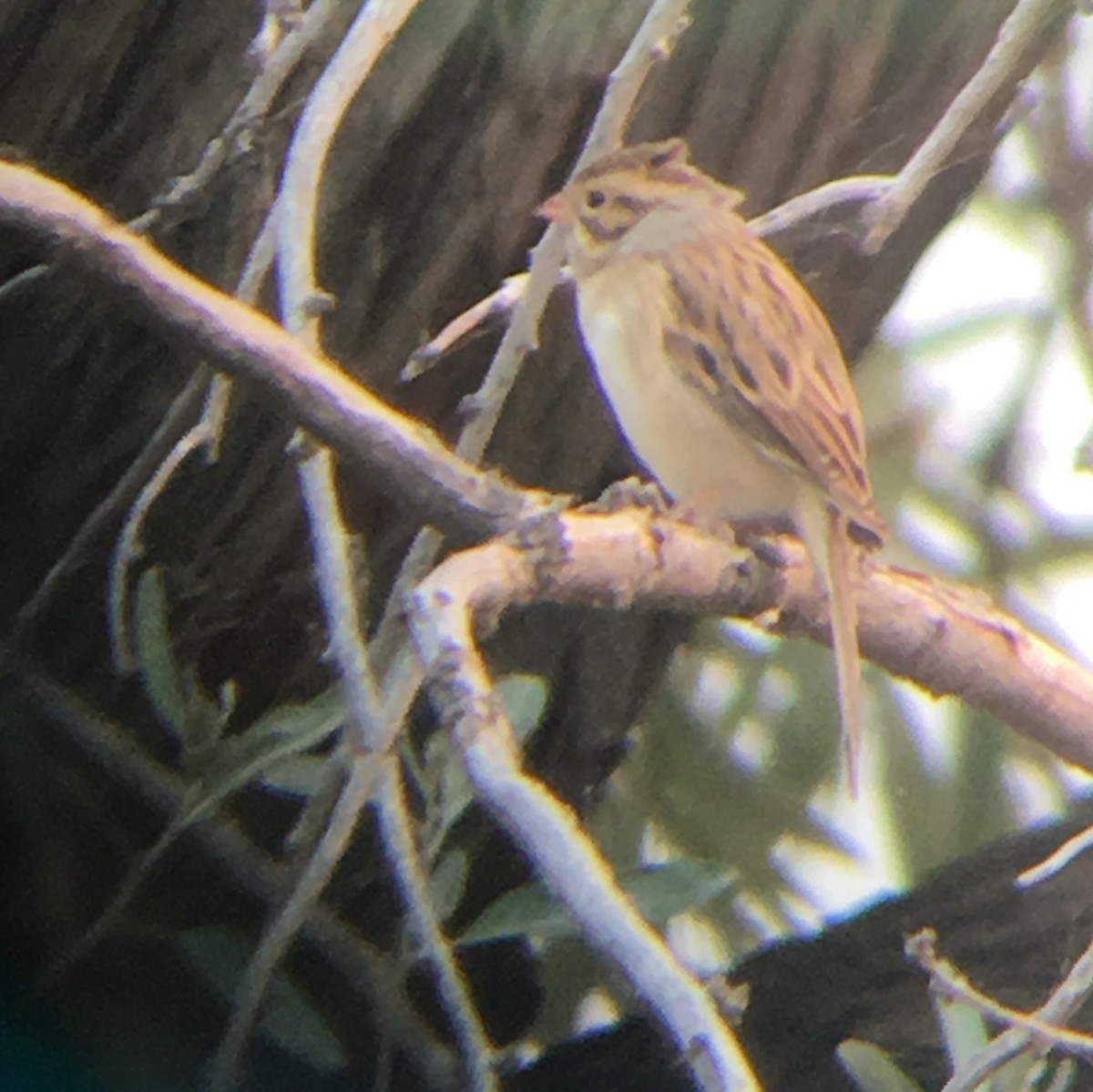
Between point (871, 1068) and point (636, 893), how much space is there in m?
0.15

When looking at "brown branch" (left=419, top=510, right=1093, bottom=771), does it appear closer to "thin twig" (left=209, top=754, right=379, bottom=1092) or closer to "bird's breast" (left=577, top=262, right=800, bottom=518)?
"bird's breast" (left=577, top=262, right=800, bottom=518)

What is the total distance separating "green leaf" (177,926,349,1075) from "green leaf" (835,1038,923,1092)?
27 cm

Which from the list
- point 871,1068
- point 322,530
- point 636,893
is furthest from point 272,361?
point 871,1068

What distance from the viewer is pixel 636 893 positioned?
84 centimetres

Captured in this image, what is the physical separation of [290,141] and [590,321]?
20 cm

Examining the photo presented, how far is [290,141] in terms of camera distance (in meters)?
0.91

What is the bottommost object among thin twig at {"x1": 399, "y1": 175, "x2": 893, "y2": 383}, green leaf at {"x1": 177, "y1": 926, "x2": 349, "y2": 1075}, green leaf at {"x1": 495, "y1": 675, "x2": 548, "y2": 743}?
green leaf at {"x1": 177, "y1": 926, "x2": 349, "y2": 1075}

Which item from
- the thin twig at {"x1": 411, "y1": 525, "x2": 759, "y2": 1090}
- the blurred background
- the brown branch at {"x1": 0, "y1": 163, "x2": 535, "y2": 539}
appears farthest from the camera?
the blurred background

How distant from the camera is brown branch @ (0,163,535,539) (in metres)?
0.78

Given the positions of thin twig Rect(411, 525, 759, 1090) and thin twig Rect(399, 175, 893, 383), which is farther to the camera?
thin twig Rect(399, 175, 893, 383)

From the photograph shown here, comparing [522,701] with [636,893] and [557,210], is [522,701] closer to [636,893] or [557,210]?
[636,893]

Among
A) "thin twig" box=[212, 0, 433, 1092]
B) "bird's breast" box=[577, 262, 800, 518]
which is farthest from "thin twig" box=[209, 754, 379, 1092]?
"bird's breast" box=[577, 262, 800, 518]

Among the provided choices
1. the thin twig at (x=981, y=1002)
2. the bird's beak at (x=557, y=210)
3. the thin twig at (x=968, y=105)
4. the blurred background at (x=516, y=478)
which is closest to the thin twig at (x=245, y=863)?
the blurred background at (x=516, y=478)

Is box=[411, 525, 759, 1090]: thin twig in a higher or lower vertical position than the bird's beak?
lower
